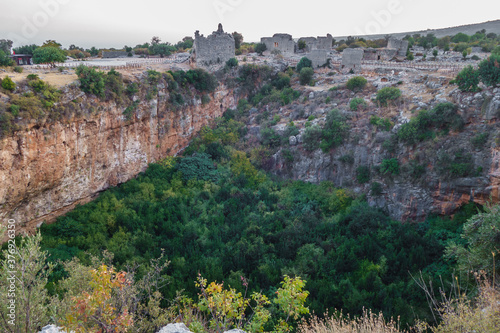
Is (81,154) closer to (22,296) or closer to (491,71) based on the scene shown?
(22,296)

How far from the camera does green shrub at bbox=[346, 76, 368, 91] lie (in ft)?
77.4

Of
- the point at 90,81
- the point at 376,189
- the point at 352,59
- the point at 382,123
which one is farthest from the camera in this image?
the point at 352,59

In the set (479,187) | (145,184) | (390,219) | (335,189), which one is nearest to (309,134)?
(335,189)

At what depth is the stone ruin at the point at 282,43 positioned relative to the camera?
36.2 m

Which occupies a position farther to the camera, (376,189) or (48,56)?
(48,56)

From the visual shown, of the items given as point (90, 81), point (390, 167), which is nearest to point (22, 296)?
point (90, 81)

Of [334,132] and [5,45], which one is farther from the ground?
[5,45]

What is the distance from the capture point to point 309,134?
2094 centimetres

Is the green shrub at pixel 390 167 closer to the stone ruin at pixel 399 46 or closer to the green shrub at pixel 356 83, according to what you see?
the green shrub at pixel 356 83

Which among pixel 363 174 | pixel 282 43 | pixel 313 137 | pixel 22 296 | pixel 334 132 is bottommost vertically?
pixel 22 296

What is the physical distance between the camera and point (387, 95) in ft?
67.9

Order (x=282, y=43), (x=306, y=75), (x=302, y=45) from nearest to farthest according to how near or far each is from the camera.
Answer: (x=306, y=75) → (x=282, y=43) → (x=302, y=45)

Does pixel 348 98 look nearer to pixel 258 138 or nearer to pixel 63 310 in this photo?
pixel 258 138

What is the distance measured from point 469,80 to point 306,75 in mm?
12974
